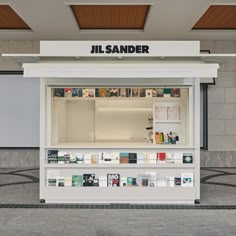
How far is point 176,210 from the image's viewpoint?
604 centimetres

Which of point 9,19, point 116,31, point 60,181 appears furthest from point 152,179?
point 9,19

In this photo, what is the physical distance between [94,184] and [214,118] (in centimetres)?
699

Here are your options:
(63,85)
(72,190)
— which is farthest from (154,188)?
(63,85)

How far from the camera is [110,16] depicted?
10031 mm

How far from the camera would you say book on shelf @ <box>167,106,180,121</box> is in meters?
7.47

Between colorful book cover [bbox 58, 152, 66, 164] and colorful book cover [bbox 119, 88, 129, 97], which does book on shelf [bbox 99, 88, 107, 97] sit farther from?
colorful book cover [bbox 58, 152, 66, 164]

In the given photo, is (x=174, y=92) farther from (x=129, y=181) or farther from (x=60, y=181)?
(x=60, y=181)

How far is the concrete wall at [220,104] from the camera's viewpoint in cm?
1216

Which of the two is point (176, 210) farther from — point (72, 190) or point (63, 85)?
point (63, 85)

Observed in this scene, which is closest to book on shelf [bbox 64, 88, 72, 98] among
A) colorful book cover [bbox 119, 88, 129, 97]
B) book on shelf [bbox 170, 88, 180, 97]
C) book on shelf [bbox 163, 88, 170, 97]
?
colorful book cover [bbox 119, 88, 129, 97]

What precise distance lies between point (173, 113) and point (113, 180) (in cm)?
202

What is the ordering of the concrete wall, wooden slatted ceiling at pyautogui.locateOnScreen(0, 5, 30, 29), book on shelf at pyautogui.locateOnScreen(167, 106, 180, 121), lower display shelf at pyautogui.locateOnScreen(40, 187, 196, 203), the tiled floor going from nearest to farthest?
the tiled floor, lower display shelf at pyautogui.locateOnScreen(40, 187, 196, 203), book on shelf at pyautogui.locateOnScreen(167, 106, 180, 121), wooden slatted ceiling at pyautogui.locateOnScreen(0, 5, 30, 29), the concrete wall

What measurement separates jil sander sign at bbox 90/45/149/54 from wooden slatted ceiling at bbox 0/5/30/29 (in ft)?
13.5

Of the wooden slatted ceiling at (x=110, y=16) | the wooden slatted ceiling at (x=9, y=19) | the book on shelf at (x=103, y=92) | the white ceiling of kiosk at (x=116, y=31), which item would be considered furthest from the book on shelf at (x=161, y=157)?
the wooden slatted ceiling at (x=9, y=19)
